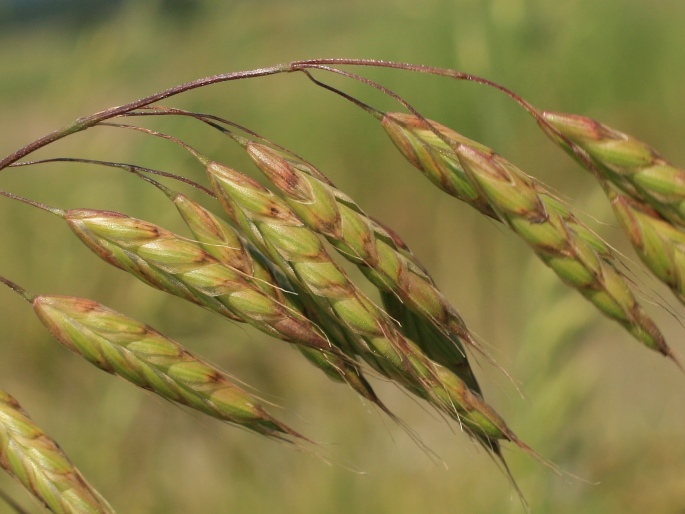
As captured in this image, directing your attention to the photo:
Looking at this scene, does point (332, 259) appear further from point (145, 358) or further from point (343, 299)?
point (145, 358)

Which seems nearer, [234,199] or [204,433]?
[234,199]

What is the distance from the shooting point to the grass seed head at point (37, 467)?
503 mm

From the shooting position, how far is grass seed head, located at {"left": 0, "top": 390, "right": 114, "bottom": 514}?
50 cm

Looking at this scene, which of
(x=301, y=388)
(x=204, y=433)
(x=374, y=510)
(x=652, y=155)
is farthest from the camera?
(x=204, y=433)

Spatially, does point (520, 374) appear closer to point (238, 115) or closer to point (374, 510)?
point (374, 510)

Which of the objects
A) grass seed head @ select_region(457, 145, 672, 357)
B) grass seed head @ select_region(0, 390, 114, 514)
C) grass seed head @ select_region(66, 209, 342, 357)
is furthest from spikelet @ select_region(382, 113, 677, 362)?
grass seed head @ select_region(0, 390, 114, 514)

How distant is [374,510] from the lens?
1.43 meters

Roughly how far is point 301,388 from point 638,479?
0.77 meters

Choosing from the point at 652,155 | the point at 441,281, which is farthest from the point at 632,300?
the point at 441,281

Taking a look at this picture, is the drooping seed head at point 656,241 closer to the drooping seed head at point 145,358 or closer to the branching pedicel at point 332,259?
the branching pedicel at point 332,259

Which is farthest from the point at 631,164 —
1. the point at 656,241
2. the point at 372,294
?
the point at 372,294

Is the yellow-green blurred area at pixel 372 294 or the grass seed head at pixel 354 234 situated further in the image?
the yellow-green blurred area at pixel 372 294

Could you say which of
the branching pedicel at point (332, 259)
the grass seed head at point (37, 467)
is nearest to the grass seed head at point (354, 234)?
the branching pedicel at point (332, 259)

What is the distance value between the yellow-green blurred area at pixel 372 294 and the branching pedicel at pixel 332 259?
3 centimetres
